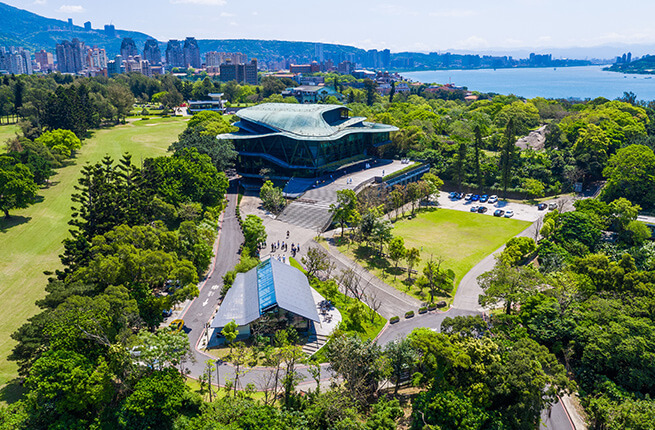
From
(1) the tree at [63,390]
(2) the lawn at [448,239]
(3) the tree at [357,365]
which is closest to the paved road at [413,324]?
(2) the lawn at [448,239]

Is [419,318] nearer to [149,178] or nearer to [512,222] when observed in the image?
[512,222]

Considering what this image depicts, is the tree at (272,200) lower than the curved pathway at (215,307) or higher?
higher

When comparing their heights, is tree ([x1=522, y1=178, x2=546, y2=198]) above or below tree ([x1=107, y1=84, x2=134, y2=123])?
below

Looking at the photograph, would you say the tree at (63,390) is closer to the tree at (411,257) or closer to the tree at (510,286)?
the tree at (510,286)

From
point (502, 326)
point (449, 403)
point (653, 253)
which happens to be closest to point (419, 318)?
point (502, 326)

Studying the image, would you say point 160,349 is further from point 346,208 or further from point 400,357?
point 346,208

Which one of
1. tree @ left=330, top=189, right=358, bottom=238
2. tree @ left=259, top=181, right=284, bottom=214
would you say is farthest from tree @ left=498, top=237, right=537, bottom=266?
tree @ left=259, top=181, right=284, bottom=214

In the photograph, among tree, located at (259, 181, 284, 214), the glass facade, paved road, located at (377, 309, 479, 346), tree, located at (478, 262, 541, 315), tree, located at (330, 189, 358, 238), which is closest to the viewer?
paved road, located at (377, 309, 479, 346)

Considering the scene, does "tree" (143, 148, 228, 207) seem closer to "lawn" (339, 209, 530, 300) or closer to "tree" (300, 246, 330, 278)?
"tree" (300, 246, 330, 278)
